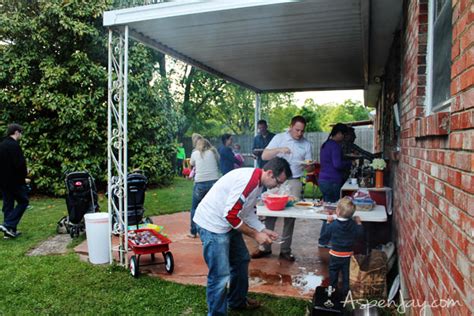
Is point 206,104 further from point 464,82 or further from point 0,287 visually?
point 464,82

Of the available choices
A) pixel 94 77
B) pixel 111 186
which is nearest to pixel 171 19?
pixel 111 186

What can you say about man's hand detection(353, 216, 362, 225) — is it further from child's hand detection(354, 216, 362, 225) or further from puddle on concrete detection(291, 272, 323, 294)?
puddle on concrete detection(291, 272, 323, 294)

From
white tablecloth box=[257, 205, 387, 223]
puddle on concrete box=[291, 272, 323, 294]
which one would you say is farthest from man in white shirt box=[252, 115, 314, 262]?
white tablecloth box=[257, 205, 387, 223]

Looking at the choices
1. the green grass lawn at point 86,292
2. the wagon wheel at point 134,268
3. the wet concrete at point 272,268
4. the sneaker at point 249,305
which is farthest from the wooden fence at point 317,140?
the sneaker at point 249,305

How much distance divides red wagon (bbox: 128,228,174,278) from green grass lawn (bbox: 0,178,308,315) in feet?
0.64

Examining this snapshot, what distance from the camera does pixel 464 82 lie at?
63.1 inches

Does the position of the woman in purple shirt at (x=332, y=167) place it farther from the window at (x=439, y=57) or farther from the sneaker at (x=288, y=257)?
the window at (x=439, y=57)

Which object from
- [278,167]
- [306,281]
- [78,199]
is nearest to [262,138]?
[78,199]

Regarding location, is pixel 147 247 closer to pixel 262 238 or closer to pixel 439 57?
pixel 262 238

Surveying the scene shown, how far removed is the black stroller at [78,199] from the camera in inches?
252

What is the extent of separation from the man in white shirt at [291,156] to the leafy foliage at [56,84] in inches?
280

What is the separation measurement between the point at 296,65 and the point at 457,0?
592 centimetres

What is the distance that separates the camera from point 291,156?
5559mm

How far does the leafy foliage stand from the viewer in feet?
35.0
